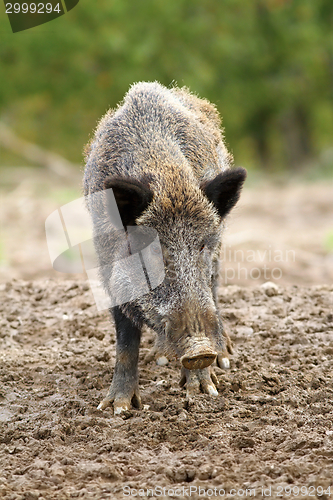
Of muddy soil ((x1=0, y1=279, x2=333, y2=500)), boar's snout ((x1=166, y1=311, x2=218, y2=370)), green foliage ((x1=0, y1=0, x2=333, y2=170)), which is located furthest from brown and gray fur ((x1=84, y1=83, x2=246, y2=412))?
green foliage ((x1=0, y1=0, x2=333, y2=170))

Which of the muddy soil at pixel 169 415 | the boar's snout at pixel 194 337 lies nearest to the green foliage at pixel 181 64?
the muddy soil at pixel 169 415

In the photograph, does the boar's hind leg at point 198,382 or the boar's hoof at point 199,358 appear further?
the boar's hind leg at point 198,382

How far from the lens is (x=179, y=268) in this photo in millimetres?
3471

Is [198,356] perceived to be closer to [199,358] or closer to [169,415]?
[199,358]

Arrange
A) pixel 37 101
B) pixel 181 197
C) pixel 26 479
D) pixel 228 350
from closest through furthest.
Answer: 1. pixel 26 479
2. pixel 181 197
3. pixel 228 350
4. pixel 37 101

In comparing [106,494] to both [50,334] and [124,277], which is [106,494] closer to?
[124,277]

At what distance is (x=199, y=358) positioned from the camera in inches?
126

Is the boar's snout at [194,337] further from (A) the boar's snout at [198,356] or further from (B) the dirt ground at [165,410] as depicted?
(B) the dirt ground at [165,410]

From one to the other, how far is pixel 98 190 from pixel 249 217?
26.8ft

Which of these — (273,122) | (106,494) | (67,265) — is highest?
(273,122)

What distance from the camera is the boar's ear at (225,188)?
147 inches

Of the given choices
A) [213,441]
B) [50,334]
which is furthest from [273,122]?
[213,441]

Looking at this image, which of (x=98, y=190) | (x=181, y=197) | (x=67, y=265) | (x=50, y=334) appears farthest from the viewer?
(x=67, y=265)

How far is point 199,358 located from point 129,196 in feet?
3.54
